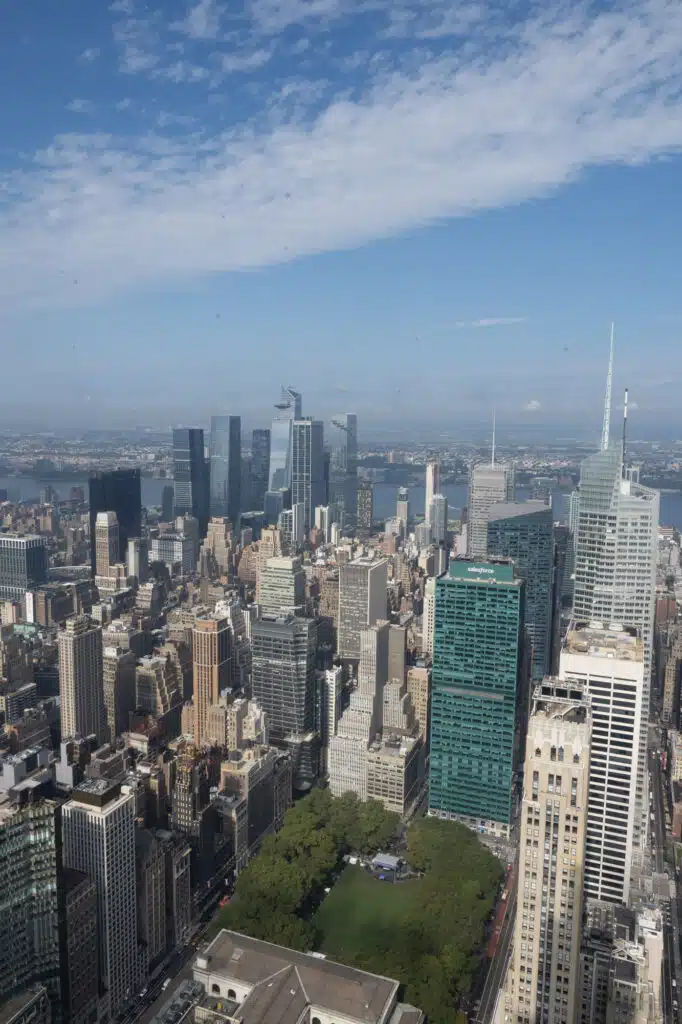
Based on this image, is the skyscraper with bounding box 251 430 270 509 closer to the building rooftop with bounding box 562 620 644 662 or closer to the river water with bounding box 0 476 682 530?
the river water with bounding box 0 476 682 530

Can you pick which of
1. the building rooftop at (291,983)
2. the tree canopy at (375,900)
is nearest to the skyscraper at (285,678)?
the tree canopy at (375,900)

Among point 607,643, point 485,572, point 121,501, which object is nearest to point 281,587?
point 121,501

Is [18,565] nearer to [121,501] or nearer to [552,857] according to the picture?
[121,501]

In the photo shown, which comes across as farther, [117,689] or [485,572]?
[117,689]

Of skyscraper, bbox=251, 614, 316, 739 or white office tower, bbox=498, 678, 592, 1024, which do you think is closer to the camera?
white office tower, bbox=498, 678, 592, 1024

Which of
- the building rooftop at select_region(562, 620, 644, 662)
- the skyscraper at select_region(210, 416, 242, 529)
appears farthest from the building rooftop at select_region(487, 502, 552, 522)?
the skyscraper at select_region(210, 416, 242, 529)

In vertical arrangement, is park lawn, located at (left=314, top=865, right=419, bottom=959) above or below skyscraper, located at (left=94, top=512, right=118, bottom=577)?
below

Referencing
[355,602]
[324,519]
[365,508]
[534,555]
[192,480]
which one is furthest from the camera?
[324,519]
